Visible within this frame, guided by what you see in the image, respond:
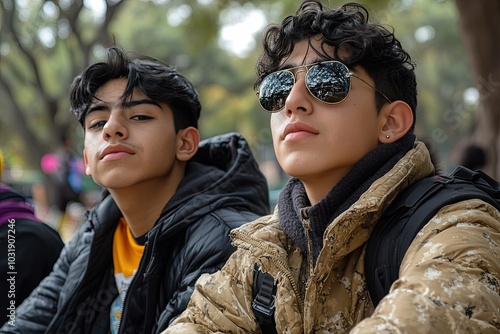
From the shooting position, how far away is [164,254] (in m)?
3.01

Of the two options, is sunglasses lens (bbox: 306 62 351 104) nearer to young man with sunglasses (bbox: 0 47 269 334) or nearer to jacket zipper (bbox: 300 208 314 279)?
jacket zipper (bbox: 300 208 314 279)

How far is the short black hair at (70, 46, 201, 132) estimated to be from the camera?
3.22 metres

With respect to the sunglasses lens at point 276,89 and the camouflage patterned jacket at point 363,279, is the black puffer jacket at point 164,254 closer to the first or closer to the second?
the camouflage patterned jacket at point 363,279

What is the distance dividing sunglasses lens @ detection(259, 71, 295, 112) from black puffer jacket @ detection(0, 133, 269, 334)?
2.59 ft

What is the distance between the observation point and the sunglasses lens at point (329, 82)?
219cm

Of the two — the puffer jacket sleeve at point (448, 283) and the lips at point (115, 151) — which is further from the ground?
the lips at point (115, 151)

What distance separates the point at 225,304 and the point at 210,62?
30.4 m

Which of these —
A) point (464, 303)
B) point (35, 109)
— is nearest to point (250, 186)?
point (464, 303)

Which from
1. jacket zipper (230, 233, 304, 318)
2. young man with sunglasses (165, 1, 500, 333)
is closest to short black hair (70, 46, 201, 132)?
young man with sunglasses (165, 1, 500, 333)

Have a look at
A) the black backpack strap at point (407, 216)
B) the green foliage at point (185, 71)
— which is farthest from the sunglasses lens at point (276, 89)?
the green foliage at point (185, 71)

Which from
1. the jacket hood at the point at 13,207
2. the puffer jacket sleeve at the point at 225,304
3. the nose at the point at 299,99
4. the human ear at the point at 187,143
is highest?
the jacket hood at the point at 13,207

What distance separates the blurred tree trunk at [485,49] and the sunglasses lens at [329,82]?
11.3ft

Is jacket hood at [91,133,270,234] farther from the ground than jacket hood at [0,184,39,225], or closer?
closer

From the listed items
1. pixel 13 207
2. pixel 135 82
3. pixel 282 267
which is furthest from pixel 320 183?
pixel 13 207
